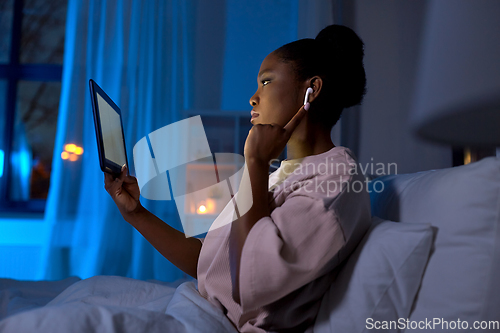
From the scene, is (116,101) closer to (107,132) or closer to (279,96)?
(107,132)

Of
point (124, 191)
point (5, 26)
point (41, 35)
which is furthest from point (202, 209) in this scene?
point (5, 26)

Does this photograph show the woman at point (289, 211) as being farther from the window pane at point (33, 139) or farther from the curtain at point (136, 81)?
the window pane at point (33, 139)

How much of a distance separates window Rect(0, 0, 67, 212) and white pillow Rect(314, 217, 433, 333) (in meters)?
2.40

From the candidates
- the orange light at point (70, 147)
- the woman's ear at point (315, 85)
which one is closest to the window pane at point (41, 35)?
the orange light at point (70, 147)

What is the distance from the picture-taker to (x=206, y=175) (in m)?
2.03

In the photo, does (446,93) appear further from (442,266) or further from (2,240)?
(2,240)

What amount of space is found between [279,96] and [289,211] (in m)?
0.41

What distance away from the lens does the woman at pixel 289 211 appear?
1.90ft

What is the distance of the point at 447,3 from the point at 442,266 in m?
0.44

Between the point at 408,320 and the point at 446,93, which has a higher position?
the point at 446,93

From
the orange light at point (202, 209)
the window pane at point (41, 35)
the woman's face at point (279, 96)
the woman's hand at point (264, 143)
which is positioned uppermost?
the window pane at point (41, 35)

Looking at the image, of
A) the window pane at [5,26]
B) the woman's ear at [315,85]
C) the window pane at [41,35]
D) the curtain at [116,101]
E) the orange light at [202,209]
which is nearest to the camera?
the woman's ear at [315,85]

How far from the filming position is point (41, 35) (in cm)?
273

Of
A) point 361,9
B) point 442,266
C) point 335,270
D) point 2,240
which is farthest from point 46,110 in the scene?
point 442,266
